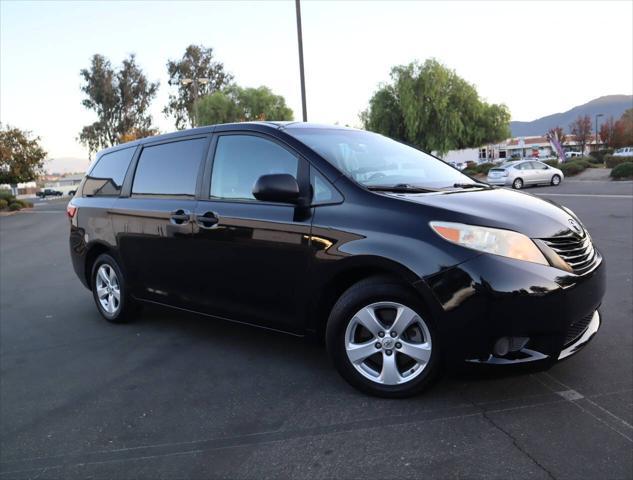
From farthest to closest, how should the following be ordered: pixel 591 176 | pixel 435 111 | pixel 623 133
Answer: pixel 623 133
pixel 435 111
pixel 591 176

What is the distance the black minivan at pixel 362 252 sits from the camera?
2969 millimetres

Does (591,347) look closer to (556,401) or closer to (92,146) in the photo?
(556,401)

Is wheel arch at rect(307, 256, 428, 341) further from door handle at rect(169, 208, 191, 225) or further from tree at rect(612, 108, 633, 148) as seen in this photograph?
tree at rect(612, 108, 633, 148)

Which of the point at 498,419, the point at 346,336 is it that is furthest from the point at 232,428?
the point at 498,419

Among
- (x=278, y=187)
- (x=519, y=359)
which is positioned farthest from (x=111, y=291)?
(x=519, y=359)

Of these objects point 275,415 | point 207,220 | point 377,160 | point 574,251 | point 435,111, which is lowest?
point 275,415

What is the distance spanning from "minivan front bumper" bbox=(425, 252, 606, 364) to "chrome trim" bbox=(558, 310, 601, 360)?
48 millimetres

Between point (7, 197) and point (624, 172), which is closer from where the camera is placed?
point (624, 172)

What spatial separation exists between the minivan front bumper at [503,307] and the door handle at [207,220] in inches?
67.7

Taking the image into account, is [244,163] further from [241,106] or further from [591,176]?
[241,106]

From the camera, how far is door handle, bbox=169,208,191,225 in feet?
14.0

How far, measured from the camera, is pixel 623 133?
7550cm

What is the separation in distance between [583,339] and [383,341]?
1157 millimetres

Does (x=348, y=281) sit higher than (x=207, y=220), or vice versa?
(x=207, y=220)
